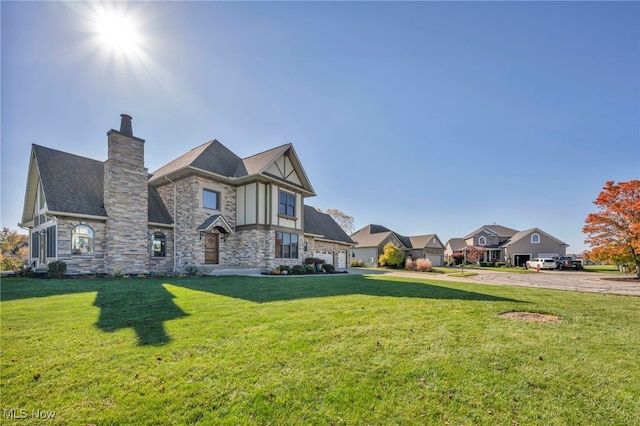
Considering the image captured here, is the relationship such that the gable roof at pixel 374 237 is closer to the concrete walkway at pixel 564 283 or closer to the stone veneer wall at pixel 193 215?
the concrete walkway at pixel 564 283

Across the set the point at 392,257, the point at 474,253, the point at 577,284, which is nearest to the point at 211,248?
the point at 577,284

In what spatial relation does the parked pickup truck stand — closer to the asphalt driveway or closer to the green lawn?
the asphalt driveway

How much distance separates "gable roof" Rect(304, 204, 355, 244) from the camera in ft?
85.7

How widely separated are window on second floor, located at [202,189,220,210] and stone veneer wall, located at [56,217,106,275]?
522cm

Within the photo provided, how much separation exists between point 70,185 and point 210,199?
22.8ft

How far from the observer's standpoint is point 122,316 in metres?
5.92

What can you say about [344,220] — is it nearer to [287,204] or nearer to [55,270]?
[287,204]

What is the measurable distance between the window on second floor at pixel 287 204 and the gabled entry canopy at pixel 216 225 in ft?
11.6

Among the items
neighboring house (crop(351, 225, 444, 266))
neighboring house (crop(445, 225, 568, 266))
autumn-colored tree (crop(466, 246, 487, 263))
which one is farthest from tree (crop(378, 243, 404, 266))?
autumn-colored tree (crop(466, 246, 487, 263))

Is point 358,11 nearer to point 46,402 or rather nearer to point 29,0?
point 29,0

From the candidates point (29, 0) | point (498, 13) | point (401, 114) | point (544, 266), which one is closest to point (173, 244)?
point (29, 0)

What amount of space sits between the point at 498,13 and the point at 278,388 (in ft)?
44.5

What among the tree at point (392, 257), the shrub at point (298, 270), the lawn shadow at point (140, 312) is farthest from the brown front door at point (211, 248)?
the tree at point (392, 257)

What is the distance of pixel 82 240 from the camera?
47.4ft
